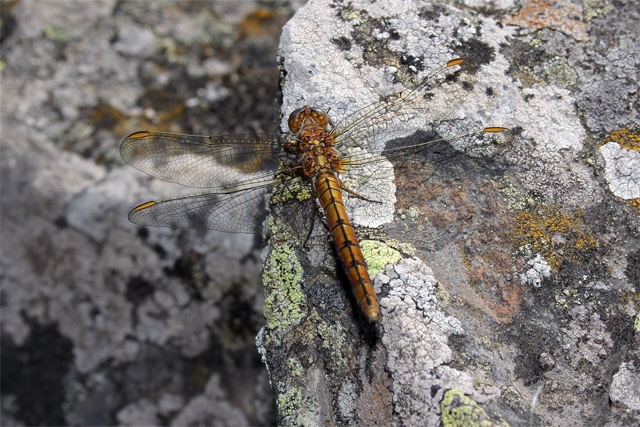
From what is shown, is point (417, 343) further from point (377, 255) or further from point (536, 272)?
point (536, 272)

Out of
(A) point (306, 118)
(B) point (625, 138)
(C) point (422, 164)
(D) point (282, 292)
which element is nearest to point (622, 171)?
(B) point (625, 138)

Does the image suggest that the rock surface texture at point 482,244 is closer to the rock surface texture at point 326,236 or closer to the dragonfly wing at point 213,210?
the rock surface texture at point 326,236

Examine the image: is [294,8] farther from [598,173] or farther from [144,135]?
[598,173]

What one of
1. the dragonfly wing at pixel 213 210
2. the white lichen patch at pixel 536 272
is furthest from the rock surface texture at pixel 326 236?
the dragonfly wing at pixel 213 210

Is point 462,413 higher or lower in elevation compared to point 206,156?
lower

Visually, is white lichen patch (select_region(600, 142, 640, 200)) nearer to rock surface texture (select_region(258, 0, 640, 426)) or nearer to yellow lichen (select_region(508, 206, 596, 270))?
rock surface texture (select_region(258, 0, 640, 426))

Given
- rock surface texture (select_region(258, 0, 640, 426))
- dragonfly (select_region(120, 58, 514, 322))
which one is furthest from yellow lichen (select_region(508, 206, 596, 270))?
dragonfly (select_region(120, 58, 514, 322))

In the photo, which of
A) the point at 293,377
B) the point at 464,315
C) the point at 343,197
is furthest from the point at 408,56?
the point at 293,377

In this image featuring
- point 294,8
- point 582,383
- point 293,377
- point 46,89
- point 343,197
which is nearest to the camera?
point 582,383
